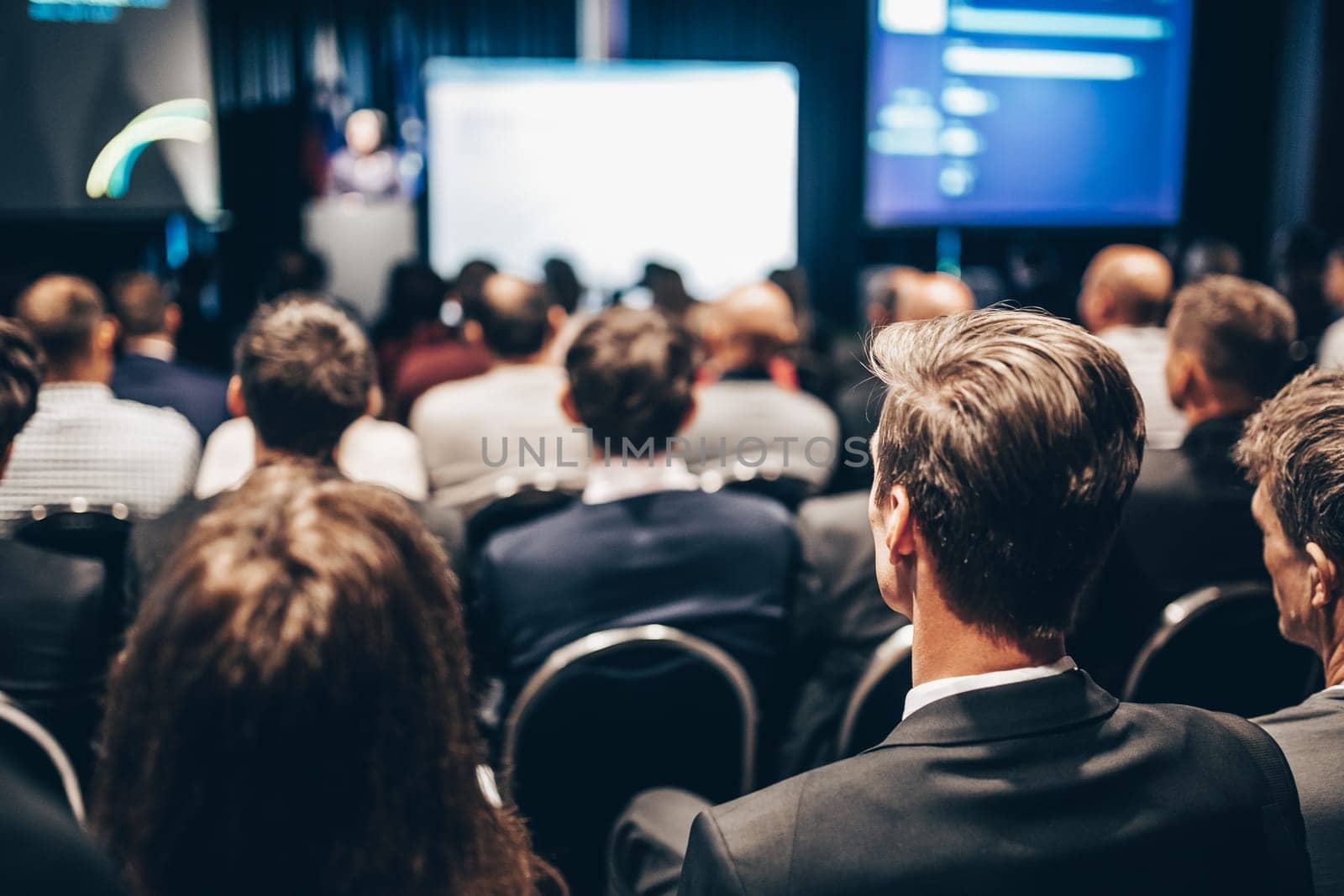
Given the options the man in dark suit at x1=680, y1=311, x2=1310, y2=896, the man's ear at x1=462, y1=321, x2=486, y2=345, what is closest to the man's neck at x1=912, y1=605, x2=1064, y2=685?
the man in dark suit at x1=680, y1=311, x2=1310, y2=896

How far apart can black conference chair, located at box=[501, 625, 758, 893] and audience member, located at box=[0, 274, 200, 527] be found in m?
1.36

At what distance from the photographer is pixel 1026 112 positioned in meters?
7.90

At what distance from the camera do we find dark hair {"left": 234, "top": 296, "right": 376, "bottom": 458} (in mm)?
2143

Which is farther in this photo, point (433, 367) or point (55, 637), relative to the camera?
point (433, 367)

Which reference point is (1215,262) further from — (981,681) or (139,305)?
(981,681)

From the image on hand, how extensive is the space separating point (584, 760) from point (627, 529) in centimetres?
38

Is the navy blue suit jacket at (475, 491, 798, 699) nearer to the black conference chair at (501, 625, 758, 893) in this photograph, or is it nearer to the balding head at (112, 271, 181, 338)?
the black conference chair at (501, 625, 758, 893)

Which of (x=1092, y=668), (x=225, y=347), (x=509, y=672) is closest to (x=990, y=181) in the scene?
(x=225, y=347)

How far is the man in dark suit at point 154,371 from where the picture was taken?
3.71 meters

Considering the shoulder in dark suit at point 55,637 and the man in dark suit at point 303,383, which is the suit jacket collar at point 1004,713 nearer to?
the man in dark suit at point 303,383

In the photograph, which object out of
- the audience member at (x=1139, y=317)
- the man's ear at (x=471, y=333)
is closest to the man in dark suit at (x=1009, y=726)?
the audience member at (x=1139, y=317)

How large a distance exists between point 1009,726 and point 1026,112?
7.74 meters

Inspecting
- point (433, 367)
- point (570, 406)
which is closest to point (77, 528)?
point (570, 406)

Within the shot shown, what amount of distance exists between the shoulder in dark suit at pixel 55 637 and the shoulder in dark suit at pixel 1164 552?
1715 mm
